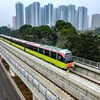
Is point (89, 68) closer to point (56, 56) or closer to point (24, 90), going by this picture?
point (56, 56)

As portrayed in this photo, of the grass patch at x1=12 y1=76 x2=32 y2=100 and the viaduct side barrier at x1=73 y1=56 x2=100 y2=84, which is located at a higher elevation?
the viaduct side barrier at x1=73 y1=56 x2=100 y2=84

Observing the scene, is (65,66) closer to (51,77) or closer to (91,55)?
(51,77)

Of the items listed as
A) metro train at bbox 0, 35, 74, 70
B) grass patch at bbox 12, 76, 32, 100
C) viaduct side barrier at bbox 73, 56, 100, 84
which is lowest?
grass patch at bbox 12, 76, 32, 100

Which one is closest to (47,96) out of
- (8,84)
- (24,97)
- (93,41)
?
(24,97)

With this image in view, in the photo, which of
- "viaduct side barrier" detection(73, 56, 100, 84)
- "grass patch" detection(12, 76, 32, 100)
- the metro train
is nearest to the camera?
"viaduct side barrier" detection(73, 56, 100, 84)

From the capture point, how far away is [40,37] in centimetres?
6800

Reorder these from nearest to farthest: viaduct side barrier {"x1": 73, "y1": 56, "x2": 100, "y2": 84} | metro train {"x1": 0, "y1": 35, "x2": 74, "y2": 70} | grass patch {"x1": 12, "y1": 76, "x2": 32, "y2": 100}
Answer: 1. viaduct side barrier {"x1": 73, "y1": 56, "x2": 100, "y2": 84}
2. metro train {"x1": 0, "y1": 35, "x2": 74, "y2": 70}
3. grass patch {"x1": 12, "y1": 76, "x2": 32, "y2": 100}

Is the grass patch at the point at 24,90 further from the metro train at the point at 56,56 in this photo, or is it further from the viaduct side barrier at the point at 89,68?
the viaduct side barrier at the point at 89,68

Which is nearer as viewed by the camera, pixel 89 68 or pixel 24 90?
pixel 89 68

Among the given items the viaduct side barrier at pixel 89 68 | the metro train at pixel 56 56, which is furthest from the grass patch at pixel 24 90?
the viaduct side barrier at pixel 89 68

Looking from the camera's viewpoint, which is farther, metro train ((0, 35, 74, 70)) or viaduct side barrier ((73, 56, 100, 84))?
metro train ((0, 35, 74, 70))

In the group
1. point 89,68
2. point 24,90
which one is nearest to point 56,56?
point 89,68

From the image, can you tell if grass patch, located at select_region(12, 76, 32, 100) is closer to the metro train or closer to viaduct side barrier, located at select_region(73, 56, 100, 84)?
the metro train

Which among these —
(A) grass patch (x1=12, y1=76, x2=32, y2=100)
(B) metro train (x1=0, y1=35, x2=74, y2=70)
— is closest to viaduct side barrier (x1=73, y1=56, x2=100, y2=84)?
(B) metro train (x1=0, y1=35, x2=74, y2=70)
